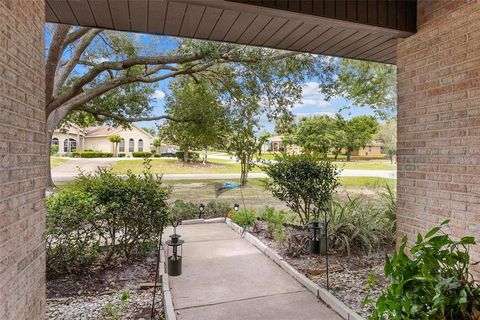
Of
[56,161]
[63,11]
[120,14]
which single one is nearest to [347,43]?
[120,14]

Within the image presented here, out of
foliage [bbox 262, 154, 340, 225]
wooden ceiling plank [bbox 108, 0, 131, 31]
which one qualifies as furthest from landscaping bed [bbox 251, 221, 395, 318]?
wooden ceiling plank [bbox 108, 0, 131, 31]

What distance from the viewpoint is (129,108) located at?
8992mm

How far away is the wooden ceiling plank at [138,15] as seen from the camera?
97.2 inches

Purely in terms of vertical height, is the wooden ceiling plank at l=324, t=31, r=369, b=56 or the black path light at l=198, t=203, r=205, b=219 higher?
the wooden ceiling plank at l=324, t=31, r=369, b=56

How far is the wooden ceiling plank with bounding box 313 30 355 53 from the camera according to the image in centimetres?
297

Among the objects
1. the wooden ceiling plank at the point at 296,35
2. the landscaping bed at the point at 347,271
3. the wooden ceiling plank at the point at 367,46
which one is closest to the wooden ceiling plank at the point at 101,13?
the wooden ceiling plank at the point at 296,35

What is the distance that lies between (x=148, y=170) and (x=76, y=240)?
4.10ft

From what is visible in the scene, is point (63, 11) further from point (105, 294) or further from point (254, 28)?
point (105, 294)

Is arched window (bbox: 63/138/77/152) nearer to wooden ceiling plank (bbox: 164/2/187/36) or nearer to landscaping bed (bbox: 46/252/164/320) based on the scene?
landscaping bed (bbox: 46/252/164/320)

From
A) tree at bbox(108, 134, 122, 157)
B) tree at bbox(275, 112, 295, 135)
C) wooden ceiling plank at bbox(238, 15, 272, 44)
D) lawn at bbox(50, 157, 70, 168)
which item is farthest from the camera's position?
tree at bbox(108, 134, 122, 157)

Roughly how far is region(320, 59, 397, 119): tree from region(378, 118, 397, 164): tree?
368mm

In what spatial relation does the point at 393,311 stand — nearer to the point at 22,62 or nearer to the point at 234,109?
the point at 22,62

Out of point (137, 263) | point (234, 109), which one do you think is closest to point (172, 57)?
point (234, 109)

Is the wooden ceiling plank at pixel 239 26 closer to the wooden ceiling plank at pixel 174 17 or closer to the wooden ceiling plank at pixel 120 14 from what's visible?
the wooden ceiling plank at pixel 174 17
